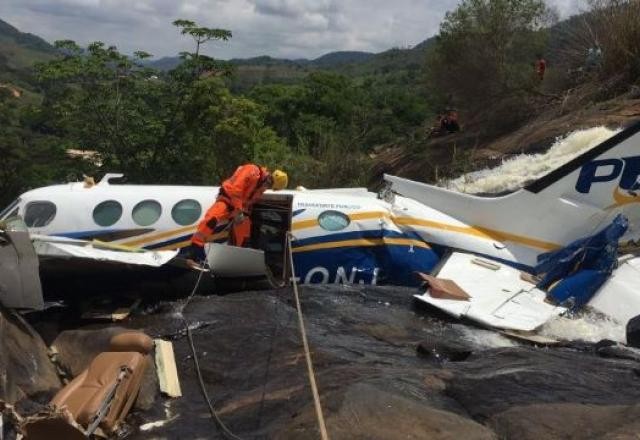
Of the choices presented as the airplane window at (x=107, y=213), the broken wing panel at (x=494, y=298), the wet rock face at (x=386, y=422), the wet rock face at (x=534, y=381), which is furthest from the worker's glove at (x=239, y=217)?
the wet rock face at (x=386, y=422)

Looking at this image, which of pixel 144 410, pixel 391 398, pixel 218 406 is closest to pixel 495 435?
pixel 391 398

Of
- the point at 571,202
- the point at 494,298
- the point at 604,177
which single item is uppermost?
the point at 604,177

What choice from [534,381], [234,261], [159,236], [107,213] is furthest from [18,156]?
[534,381]

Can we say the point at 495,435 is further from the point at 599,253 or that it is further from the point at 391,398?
the point at 599,253

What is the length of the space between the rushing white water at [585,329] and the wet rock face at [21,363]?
19.8 feet

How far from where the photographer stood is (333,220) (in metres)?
10.6

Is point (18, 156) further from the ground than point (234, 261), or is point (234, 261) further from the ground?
point (234, 261)

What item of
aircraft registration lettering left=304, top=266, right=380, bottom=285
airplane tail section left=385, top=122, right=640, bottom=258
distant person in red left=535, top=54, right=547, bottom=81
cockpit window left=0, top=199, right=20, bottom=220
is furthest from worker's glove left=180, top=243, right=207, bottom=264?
distant person in red left=535, top=54, right=547, bottom=81

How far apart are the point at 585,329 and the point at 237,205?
5228 millimetres

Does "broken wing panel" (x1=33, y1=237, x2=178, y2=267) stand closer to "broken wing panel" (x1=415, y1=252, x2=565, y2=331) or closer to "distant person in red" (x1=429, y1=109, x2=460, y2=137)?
"broken wing panel" (x1=415, y1=252, x2=565, y2=331)

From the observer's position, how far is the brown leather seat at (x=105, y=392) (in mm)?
5141

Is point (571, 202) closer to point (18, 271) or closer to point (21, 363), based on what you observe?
point (18, 271)

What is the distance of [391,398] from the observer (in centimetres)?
493

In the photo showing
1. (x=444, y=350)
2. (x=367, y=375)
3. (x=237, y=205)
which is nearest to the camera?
(x=367, y=375)
